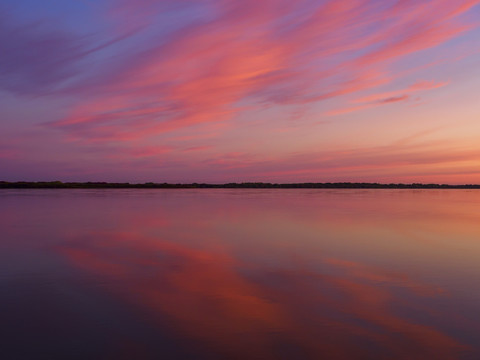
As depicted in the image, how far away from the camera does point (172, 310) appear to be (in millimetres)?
8492

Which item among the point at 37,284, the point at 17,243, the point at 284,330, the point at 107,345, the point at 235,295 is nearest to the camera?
the point at 107,345

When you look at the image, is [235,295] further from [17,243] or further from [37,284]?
[17,243]

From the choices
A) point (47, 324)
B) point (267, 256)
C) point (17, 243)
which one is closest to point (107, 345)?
point (47, 324)

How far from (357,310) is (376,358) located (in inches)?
93.4

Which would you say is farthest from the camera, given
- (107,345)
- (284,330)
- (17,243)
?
(17,243)

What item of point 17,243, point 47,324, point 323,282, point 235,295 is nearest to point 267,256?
point 323,282

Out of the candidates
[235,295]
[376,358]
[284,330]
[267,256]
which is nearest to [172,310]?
[235,295]

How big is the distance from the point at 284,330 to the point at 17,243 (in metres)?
15.4

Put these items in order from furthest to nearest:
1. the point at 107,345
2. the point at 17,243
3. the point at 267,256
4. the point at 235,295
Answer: the point at 17,243, the point at 267,256, the point at 235,295, the point at 107,345

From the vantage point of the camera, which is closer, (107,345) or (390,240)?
(107,345)

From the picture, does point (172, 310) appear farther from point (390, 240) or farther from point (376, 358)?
point (390, 240)

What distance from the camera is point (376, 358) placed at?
6.14 metres

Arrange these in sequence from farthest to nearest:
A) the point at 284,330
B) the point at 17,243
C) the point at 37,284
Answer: the point at 17,243, the point at 37,284, the point at 284,330

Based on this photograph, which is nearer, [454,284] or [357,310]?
[357,310]
